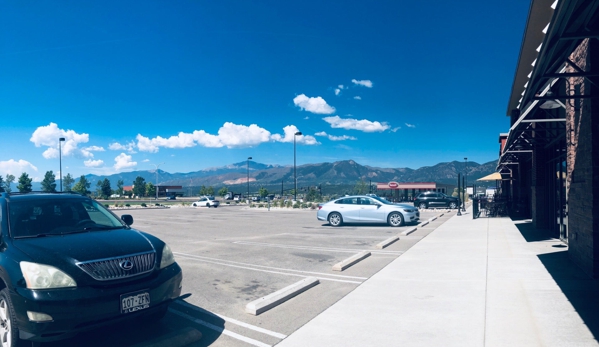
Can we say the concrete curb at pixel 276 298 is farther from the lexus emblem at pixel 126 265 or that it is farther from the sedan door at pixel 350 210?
the sedan door at pixel 350 210

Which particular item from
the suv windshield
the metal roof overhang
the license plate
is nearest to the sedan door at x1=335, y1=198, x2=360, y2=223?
the metal roof overhang

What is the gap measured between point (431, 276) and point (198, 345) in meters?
4.82

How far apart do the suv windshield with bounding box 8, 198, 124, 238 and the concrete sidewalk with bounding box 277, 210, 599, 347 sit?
3.13 m

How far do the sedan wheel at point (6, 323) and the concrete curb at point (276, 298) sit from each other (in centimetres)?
277

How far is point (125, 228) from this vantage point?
5.99m

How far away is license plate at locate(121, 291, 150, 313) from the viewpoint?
14.7 ft

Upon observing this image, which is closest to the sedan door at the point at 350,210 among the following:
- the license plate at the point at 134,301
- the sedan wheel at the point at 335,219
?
the sedan wheel at the point at 335,219

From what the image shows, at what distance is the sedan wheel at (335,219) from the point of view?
19.2m

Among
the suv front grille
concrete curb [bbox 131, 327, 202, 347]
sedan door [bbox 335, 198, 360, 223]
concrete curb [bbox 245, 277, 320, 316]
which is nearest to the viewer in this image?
the suv front grille

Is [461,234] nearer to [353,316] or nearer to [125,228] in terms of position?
[353,316]

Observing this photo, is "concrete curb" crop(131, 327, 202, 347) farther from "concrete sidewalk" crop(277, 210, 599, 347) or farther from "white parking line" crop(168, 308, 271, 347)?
"concrete sidewalk" crop(277, 210, 599, 347)

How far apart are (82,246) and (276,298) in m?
2.85

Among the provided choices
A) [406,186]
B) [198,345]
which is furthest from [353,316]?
[406,186]

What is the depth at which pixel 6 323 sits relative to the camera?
15.0 feet
